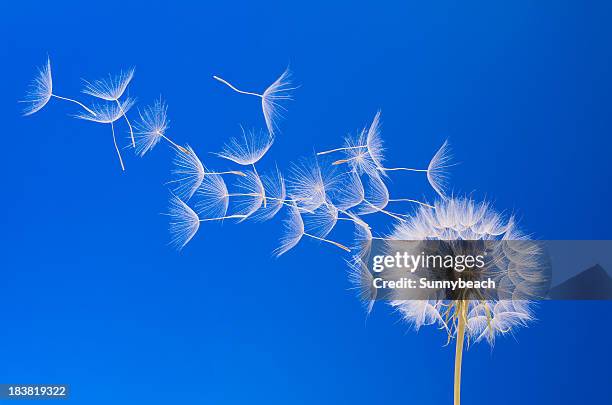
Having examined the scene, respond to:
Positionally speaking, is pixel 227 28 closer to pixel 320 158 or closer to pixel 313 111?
pixel 313 111

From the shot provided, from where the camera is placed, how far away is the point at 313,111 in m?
1.83

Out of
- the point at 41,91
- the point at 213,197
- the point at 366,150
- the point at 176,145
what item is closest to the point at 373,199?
the point at 366,150

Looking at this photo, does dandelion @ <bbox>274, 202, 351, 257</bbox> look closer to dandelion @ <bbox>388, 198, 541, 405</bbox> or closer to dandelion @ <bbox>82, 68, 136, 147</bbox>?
dandelion @ <bbox>388, 198, 541, 405</bbox>

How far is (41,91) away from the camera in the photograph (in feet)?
6.06

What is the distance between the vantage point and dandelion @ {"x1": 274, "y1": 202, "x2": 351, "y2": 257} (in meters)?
1.80

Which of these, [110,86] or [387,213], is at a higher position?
[110,86]

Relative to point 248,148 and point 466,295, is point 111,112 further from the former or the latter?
point 466,295

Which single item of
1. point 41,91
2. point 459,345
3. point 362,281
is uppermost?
point 41,91

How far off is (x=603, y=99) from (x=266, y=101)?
955 mm

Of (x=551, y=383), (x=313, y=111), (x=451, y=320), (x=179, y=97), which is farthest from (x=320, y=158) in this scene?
(x=551, y=383)

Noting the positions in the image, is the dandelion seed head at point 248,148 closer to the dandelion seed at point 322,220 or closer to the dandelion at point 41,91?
the dandelion seed at point 322,220

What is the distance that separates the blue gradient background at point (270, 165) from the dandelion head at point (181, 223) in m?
0.03

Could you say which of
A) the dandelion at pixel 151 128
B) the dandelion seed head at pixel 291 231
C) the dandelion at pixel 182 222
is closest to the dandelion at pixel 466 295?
the dandelion seed head at pixel 291 231

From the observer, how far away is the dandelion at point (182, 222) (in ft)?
5.97
